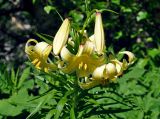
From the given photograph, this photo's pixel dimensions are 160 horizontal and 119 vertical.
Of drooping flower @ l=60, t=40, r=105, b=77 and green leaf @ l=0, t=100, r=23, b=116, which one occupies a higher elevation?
green leaf @ l=0, t=100, r=23, b=116

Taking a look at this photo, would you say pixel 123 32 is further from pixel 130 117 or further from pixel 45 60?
pixel 45 60

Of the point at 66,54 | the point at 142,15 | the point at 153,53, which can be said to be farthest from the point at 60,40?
the point at 142,15

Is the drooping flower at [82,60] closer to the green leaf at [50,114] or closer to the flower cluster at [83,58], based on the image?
the flower cluster at [83,58]

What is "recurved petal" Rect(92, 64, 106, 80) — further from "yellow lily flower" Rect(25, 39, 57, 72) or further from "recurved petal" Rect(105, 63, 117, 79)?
"yellow lily flower" Rect(25, 39, 57, 72)

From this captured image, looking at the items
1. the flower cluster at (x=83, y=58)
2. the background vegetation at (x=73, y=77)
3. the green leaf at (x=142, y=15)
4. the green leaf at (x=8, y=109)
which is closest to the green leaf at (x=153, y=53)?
the background vegetation at (x=73, y=77)

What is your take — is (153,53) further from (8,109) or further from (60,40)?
(60,40)

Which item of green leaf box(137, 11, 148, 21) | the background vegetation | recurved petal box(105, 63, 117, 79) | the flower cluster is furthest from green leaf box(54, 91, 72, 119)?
green leaf box(137, 11, 148, 21)
